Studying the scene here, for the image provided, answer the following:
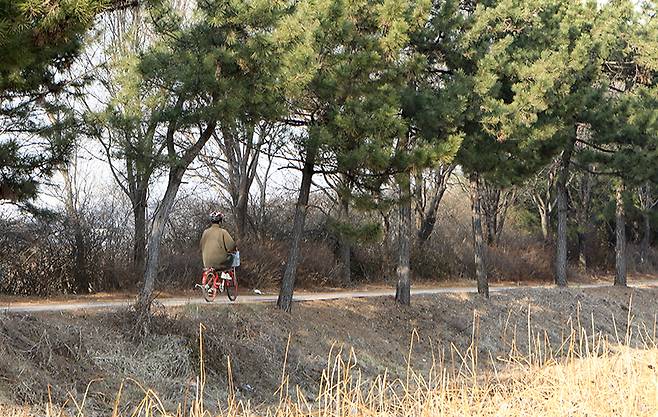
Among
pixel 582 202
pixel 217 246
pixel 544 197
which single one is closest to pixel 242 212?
pixel 217 246

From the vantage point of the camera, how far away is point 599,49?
22.5 m

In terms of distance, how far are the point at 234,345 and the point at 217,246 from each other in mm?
2037

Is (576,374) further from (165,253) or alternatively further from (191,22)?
(165,253)

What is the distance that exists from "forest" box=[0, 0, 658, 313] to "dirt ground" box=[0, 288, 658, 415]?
2.84 feet

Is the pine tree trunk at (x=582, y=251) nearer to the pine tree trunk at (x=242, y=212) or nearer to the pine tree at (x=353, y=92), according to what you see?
the pine tree trunk at (x=242, y=212)

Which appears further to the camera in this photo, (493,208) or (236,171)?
(493,208)

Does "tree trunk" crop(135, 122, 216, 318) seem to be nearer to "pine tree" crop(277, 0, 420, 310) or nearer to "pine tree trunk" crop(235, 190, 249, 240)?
"pine tree" crop(277, 0, 420, 310)

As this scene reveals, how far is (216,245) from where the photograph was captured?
15.4 m

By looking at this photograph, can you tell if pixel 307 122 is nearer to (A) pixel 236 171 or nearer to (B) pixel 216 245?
(B) pixel 216 245

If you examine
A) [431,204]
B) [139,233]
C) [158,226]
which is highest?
[431,204]

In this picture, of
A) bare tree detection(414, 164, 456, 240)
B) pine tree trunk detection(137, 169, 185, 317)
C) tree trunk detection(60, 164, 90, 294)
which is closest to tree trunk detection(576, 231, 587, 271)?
bare tree detection(414, 164, 456, 240)

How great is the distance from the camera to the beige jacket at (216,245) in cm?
1532

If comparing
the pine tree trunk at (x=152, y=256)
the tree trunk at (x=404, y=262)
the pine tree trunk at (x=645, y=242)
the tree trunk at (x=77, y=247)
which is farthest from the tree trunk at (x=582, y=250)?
the pine tree trunk at (x=152, y=256)

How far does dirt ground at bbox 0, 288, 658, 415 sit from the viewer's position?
11.2 meters
